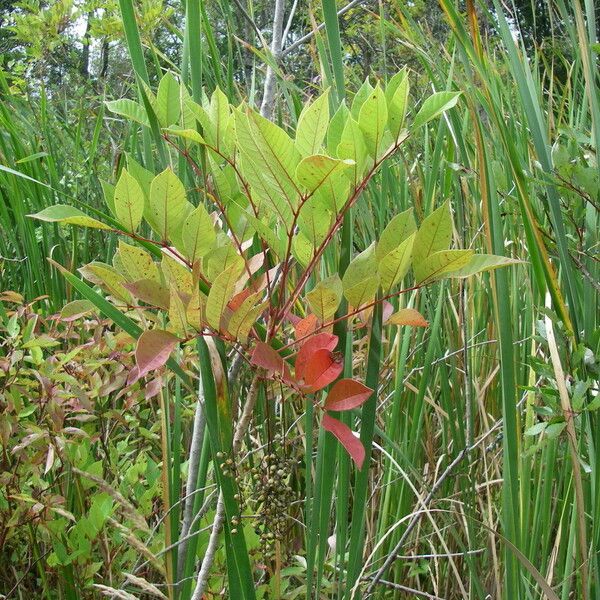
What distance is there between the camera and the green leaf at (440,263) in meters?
0.60

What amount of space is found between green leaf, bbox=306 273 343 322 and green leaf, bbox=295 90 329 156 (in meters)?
0.11

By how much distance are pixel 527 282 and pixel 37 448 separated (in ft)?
2.79

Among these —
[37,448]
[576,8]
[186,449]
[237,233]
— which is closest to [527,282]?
[576,8]

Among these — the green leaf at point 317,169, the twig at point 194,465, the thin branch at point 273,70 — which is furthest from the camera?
the thin branch at point 273,70

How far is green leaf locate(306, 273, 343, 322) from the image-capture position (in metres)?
0.60

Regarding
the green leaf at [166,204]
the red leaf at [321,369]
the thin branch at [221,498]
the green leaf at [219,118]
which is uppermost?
the green leaf at [219,118]

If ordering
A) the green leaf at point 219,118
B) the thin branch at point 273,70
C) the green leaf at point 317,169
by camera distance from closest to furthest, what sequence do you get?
1. the green leaf at point 317,169
2. the green leaf at point 219,118
3. the thin branch at point 273,70

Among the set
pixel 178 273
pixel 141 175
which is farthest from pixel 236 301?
pixel 141 175

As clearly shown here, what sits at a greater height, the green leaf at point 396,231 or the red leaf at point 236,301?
the green leaf at point 396,231

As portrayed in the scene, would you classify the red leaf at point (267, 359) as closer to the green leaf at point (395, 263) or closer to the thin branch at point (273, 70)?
the green leaf at point (395, 263)

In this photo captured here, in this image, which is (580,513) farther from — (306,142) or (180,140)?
(180,140)

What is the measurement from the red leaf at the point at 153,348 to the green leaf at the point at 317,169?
170 millimetres

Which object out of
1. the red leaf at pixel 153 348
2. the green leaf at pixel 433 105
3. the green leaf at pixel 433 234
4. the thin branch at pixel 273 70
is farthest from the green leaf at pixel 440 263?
the thin branch at pixel 273 70

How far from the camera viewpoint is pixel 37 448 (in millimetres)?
1278
